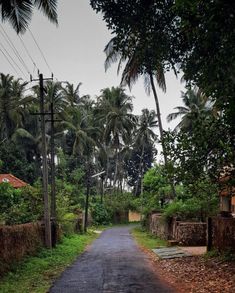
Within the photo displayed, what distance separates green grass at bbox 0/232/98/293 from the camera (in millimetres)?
10961

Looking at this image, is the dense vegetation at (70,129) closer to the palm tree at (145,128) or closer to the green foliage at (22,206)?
the palm tree at (145,128)

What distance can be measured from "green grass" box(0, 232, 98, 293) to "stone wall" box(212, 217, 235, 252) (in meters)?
5.55

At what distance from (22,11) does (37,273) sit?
8.95 metres

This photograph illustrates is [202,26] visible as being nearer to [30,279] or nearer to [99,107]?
[30,279]

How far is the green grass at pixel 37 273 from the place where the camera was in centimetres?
1096

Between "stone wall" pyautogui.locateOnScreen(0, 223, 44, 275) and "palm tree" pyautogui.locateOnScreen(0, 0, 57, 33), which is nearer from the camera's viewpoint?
"stone wall" pyautogui.locateOnScreen(0, 223, 44, 275)

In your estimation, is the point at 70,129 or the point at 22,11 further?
the point at 70,129

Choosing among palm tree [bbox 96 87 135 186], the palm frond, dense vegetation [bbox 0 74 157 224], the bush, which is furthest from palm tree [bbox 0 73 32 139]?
the palm frond

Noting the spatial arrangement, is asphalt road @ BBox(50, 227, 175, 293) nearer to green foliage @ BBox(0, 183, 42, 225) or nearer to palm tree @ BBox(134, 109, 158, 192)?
green foliage @ BBox(0, 183, 42, 225)

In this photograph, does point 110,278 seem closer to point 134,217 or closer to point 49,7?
point 49,7

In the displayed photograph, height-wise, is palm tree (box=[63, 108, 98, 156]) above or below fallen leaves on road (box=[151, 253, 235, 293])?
above

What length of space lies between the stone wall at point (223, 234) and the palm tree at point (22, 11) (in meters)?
9.55

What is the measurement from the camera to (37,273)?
13.5 meters

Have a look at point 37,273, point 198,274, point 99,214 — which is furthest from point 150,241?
point 99,214
